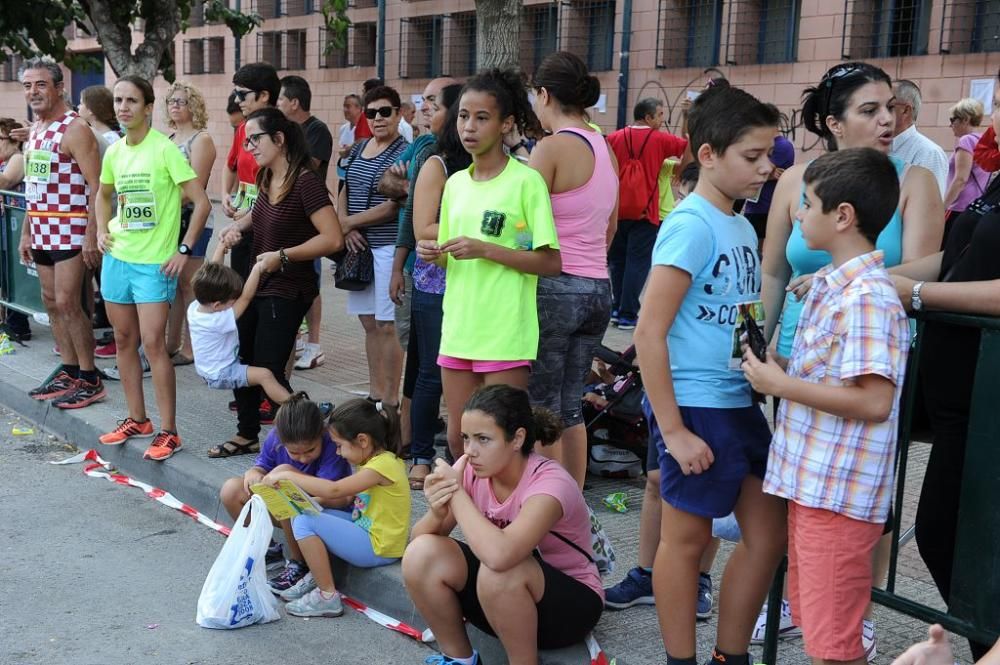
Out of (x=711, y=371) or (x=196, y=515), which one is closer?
(x=711, y=371)

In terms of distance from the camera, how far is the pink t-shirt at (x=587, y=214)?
448 cm

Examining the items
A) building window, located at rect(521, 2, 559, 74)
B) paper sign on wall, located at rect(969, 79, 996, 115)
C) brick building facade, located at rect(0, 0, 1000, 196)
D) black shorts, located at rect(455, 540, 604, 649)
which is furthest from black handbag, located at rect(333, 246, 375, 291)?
building window, located at rect(521, 2, 559, 74)

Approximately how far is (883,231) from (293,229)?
318 cm

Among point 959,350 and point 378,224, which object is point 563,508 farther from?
point 378,224

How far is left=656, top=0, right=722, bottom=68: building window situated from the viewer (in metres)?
15.0

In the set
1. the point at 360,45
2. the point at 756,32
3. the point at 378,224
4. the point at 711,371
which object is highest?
the point at 360,45

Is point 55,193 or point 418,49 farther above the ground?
point 418,49

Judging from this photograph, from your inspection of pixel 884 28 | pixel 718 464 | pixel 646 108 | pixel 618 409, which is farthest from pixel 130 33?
pixel 718 464

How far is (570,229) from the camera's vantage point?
14.8ft

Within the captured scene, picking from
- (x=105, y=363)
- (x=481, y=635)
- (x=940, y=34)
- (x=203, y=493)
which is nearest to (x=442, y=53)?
(x=940, y=34)

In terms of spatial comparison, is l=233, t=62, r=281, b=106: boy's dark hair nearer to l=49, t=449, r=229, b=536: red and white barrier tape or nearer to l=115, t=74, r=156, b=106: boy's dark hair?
l=115, t=74, r=156, b=106: boy's dark hair

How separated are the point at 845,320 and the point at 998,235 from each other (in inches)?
21.4

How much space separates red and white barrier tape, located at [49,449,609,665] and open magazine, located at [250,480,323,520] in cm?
41

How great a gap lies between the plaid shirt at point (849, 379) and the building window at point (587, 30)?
14.1 metres
